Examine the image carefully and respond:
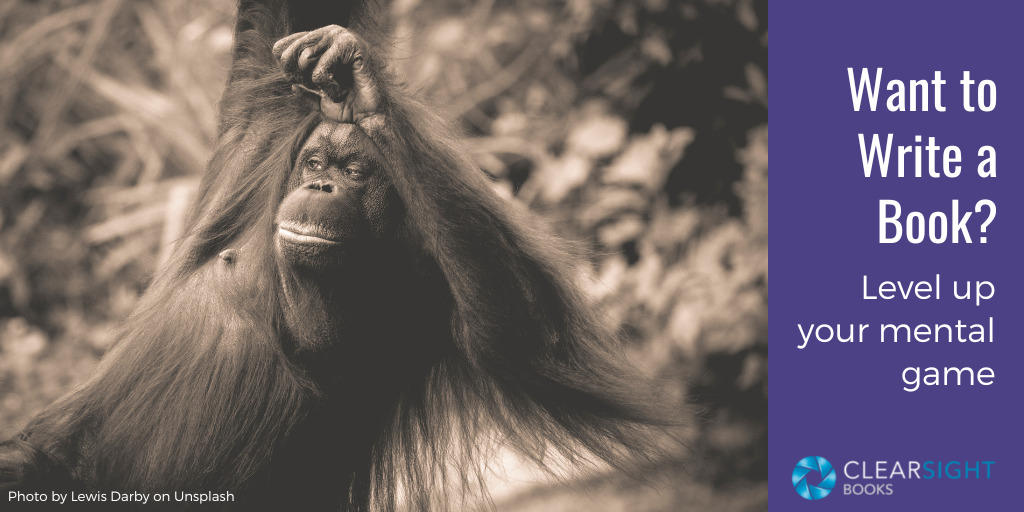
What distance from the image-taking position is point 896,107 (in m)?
3.64

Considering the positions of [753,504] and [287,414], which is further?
[753,504]

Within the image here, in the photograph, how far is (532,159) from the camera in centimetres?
517

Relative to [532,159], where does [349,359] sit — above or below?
below

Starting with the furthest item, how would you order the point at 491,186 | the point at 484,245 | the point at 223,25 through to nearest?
1. the point at 223,25
2. the point at 491,186
3. the point at 484,245

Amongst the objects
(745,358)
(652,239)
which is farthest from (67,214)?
(745,358)

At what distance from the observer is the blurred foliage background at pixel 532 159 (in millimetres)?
4789

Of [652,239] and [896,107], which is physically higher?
[896,107]

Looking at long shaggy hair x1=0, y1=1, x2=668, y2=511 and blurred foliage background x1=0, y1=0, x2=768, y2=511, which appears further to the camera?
blurred foliage background x1=0, y1=0, x2=768, y2=511

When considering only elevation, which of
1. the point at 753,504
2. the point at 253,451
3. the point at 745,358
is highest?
the point at 253,451

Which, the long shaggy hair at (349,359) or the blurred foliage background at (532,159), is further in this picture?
the blurred foliage background at (532,159)

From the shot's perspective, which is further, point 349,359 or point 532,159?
point 532,159

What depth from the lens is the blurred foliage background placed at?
4789mm

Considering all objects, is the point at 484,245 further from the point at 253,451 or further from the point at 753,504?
the point at 753,504

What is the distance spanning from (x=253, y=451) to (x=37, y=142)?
12.4ft
